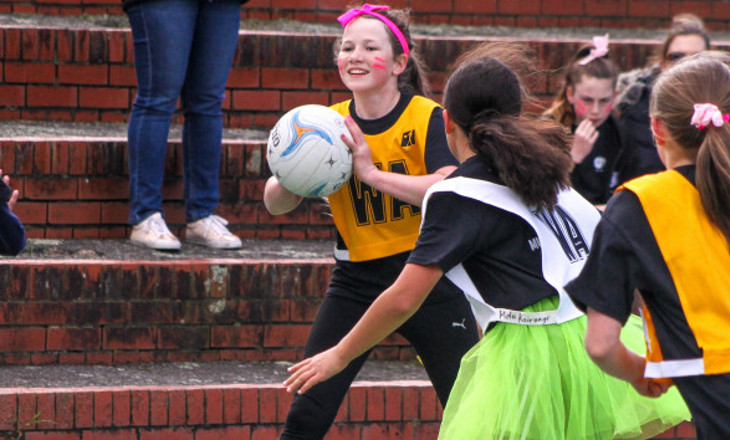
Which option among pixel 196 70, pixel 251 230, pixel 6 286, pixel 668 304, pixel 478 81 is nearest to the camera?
pixel 668 304

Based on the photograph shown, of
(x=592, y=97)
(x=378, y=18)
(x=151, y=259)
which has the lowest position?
(x=151, y=259)

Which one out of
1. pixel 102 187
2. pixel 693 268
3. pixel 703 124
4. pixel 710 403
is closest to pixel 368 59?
pixel 703 124

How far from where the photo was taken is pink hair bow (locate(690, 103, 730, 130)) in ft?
10.2

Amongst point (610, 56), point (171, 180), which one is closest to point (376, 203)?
point (171, 180)

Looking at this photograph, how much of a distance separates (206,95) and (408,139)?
2.35 meters

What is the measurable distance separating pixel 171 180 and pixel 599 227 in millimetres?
4327

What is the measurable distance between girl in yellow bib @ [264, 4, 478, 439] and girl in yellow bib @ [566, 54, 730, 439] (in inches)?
55.4


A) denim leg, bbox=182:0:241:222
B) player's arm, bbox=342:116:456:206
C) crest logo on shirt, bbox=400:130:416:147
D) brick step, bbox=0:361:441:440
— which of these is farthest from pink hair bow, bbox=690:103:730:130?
denim leg, bbox=182:0:241:222

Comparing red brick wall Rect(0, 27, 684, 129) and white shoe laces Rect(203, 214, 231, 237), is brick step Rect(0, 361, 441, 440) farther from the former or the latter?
red brick wall Rect(0, 27, 684, 129)

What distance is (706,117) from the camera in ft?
10.2

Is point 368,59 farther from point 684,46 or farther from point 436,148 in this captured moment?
point 684,46

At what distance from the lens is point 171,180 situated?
7102 mm

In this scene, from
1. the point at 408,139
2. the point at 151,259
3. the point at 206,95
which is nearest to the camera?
the point at 408,139

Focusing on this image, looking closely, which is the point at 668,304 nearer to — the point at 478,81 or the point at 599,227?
the point at 599,227
